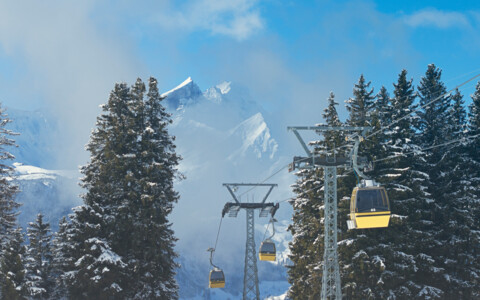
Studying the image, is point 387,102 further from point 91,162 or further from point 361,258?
point 91,162

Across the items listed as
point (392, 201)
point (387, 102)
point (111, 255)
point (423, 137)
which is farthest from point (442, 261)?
point (111, 255)

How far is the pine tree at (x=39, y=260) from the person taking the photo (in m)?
43.6

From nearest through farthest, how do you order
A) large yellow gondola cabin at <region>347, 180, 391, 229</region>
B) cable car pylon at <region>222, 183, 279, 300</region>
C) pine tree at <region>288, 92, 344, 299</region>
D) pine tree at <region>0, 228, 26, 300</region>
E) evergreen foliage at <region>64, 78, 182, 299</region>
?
large yellow gondola cabin at <region>347, 180, 391, 229</region>, evergreen foliage at <region>64, 78, 182, 299</region>, pine tree at <region>0, 228, 26, 300</region>, pine tree at <region>288, 92, 344, 299</region>, cable car pylon at <region>222, 183, 279, 300</region>

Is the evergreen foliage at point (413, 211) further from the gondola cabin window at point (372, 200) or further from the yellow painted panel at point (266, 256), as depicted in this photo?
the gondola cabin window at point (372, 200)

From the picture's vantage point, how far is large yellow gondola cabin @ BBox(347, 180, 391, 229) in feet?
64.2

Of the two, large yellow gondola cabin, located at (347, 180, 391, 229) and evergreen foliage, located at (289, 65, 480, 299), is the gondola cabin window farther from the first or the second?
evergreen foliage, located at (289, 65, 480, 299)

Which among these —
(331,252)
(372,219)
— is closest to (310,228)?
(331,252)

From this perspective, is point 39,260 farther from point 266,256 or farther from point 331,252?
point 331,252

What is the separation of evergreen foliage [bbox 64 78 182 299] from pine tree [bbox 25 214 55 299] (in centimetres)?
1340

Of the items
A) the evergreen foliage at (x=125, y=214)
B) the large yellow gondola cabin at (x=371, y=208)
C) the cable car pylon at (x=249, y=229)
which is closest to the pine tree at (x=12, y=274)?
the evergreen foliage at (x=125, y=214)

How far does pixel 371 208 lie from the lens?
64.1 ft

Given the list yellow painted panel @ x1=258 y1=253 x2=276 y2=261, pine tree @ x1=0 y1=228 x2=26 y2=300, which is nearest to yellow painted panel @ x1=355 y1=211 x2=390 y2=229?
pine tree @ x1=0 y1=228 x2=26 y2=300

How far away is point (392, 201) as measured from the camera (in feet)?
116

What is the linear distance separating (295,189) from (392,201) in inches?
491
